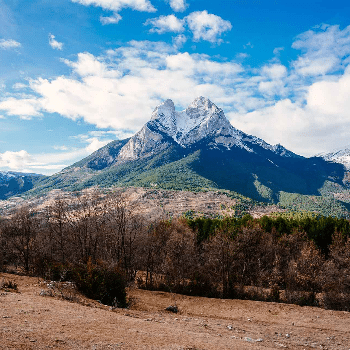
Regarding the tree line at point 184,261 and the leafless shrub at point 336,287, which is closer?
the tree line at point 184,261

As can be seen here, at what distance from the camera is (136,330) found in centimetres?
1281

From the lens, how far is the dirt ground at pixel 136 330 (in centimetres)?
1016

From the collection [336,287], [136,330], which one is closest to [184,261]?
[336,287]

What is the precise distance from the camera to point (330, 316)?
24.9 metres

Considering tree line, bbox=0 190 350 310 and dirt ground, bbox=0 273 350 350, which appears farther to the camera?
tree line, bbox=0 190 350 310

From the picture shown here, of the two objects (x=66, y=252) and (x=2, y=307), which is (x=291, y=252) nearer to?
(x=66, y=252)

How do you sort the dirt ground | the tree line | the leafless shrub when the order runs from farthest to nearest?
1. the leafless shrub
2. the tree line
3. the dirt ground

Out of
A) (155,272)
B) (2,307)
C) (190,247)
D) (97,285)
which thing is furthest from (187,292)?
(2,307)

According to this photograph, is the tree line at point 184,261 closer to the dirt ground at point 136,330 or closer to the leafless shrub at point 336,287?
the leafless shrub at point 336,287

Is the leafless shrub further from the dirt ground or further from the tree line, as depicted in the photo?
the dirt ground

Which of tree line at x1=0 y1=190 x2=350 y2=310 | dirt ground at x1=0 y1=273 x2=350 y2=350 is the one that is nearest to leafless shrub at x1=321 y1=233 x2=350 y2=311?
tree line at x1=0 y1=190 x2=350 y2=310

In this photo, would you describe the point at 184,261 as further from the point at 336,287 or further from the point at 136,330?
the point at 136,330

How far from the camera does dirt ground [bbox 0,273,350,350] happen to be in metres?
10.2

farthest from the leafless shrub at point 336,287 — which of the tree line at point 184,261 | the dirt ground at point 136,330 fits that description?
the dirt ground at point 136,330
